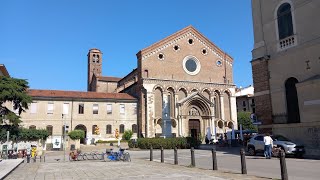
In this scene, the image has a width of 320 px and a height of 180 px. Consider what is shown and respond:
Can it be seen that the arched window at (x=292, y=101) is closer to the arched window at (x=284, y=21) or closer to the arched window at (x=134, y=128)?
the arched window at (x=284, y=21)

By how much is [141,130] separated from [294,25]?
91.8 ft

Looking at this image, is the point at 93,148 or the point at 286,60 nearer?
the point at 286,60

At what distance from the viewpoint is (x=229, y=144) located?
107 feet

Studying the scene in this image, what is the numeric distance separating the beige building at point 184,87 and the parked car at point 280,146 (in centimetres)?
2165

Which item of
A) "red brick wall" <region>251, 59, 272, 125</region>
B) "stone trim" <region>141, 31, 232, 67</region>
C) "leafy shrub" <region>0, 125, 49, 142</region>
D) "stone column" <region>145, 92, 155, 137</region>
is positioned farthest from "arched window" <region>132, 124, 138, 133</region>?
"red brick wall" <region>251, 59, 272, 125</region>

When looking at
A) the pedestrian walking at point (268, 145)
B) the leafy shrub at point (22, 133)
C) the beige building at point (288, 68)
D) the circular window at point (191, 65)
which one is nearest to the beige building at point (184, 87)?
the circular window at point (191, 65)

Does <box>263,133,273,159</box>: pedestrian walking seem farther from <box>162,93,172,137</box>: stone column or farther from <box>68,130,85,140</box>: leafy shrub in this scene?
<box>68,130,85,140</box>: leafy shrub

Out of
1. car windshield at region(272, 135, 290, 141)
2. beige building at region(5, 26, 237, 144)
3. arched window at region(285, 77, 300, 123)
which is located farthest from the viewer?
beige building at region(5, 26, 237, 144)

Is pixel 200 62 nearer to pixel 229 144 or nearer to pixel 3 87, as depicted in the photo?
pixel 229 144

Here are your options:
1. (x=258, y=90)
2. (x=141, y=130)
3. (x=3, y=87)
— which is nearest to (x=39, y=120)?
(x=3, y=87)

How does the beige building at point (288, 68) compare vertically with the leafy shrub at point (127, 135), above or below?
above

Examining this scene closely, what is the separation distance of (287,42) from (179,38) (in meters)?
28.3

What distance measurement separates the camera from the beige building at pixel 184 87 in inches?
1730

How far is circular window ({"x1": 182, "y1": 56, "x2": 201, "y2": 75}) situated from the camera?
47.6 m
